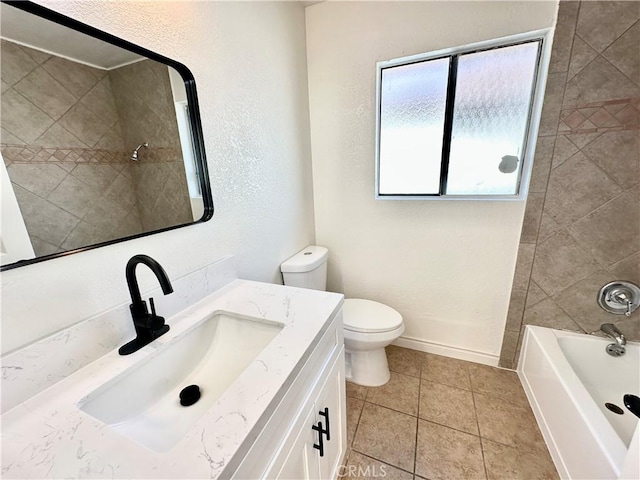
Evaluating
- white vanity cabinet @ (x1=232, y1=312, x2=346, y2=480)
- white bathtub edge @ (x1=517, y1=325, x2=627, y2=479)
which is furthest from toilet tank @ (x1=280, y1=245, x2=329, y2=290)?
white bathtub edge @ (x1=517, y1=325, x2=627, y2=479)

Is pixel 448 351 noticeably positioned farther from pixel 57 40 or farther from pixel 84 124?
pixel 57 40

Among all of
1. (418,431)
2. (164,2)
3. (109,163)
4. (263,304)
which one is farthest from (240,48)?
(418,431)

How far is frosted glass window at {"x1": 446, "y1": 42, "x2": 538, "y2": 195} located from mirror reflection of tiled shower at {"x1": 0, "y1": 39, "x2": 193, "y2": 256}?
1.54m

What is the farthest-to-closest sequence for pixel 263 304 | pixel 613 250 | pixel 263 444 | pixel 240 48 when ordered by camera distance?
1. pixel 613 250
2. pixel 240 48
3. pixel 263 304
4. pixel 263 444

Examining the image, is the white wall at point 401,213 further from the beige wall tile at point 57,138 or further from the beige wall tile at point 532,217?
the beige wall tile at point 57,138

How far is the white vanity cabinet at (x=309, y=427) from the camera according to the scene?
23.9 inches

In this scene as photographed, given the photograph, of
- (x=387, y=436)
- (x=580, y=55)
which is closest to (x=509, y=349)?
(x=387, y=436)

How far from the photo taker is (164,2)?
2.94ft

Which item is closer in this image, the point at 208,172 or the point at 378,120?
the point at 208,172

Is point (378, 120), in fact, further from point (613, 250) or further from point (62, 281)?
point (62, 281)

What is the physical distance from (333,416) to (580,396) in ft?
3.56

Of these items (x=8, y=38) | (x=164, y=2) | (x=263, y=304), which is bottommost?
(x=263, y=304)

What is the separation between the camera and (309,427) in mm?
821

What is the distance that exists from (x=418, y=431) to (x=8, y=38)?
6.79 ft
